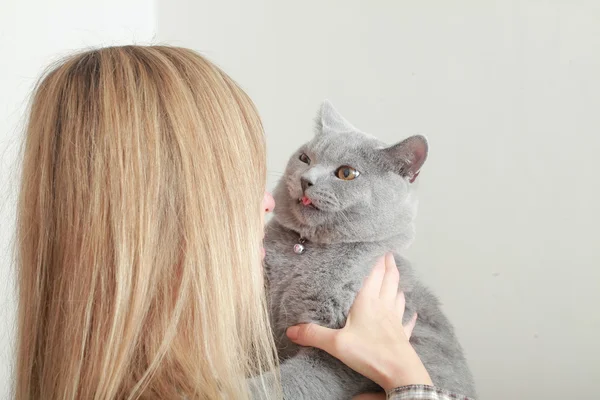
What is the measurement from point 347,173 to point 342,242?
0.13 meters

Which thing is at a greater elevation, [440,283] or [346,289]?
[346,289]

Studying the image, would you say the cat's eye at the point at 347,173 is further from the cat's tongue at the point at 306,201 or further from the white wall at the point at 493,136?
the white wall at the point at 493,136

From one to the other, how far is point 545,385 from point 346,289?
854 millimetres

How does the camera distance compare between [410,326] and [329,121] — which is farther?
[329,121]

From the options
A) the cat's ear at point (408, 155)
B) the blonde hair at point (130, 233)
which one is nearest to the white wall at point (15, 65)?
the blonde hair at point (130, 233)

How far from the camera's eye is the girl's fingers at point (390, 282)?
98 centimetres

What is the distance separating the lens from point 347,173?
3.39ft

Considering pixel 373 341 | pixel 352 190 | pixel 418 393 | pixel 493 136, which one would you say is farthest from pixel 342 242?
pixel 493 136

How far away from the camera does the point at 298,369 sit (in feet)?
3.01

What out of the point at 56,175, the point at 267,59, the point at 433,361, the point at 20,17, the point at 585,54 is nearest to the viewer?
the point at 56,175

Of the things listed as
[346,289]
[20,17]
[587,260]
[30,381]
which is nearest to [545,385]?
[587,260]

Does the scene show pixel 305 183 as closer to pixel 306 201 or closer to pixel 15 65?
pixel 306 201

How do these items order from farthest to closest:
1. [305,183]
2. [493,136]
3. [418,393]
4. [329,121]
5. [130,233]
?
[493,136], [329,121], [305,183], [418,393], [130,233]

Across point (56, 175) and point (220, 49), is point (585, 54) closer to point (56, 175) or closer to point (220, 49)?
point (220, 49)
